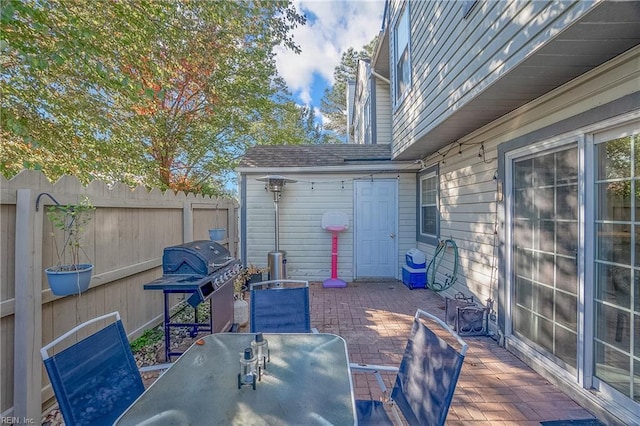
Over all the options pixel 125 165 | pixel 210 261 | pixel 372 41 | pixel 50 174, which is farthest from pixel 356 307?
Result: pixel 372 41

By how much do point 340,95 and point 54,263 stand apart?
20.0 meters

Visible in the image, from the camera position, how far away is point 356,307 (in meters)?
4.84

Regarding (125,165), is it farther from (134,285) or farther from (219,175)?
(134,285)

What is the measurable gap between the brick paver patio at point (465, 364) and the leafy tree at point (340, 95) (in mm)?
17202

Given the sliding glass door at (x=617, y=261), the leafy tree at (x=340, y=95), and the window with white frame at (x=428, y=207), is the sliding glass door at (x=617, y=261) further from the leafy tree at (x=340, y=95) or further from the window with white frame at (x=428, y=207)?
the leafy tree at (x=340, y=95)

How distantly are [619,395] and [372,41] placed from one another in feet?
62.7

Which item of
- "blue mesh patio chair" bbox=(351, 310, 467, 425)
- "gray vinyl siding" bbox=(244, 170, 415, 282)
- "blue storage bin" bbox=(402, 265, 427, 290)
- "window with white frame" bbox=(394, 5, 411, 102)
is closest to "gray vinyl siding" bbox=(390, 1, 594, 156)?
"window with white frame" bbox=(394, 5, 411, 102)

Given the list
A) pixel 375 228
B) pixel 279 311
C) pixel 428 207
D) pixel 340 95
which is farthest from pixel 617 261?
pixel 340 95

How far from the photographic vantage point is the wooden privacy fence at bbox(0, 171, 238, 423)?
6.66 ft

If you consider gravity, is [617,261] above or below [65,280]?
above

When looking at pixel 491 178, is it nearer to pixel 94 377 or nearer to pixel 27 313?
pixel 94 377

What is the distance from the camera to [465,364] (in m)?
3.05

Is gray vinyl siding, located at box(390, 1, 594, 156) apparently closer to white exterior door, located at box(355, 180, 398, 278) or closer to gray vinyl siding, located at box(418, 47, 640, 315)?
gray vinyl siding, located at box(418, 47, 640, 315)

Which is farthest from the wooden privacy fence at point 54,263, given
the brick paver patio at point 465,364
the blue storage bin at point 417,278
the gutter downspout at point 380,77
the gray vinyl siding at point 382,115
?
the gutter downspout at point 380,77
